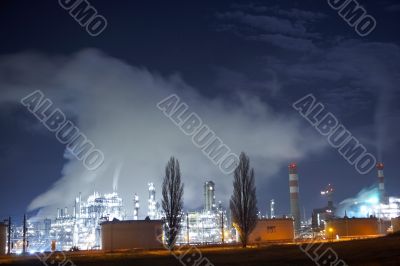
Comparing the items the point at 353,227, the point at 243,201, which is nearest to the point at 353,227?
the point at 353,227

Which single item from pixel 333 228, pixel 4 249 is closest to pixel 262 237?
pixel 333 228

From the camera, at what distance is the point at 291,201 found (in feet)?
356

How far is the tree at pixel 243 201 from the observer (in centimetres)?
4624

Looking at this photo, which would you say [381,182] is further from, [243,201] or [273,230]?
[243,201]

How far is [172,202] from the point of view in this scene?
4584 centimetres

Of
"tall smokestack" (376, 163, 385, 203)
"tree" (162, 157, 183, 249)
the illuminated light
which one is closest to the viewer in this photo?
"tree" (162, 157, 183, 249)

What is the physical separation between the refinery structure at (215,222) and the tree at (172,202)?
665 inches

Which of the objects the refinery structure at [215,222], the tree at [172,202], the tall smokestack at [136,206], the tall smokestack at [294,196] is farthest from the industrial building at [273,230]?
the tall smokestack at [136,206]

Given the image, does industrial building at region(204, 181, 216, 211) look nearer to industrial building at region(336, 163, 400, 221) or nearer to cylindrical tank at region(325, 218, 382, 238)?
industrial building at region(336, 163, 400, 221)

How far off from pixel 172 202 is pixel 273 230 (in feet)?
68.9

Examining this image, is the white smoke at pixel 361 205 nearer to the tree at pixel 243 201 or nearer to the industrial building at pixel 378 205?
the industrial building at pixel 378 205

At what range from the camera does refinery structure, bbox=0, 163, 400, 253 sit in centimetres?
6674

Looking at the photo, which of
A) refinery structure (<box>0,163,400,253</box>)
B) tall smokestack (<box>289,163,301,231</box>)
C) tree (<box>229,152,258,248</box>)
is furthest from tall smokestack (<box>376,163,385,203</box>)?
→ tree (<box>229,152,258,248</box>)

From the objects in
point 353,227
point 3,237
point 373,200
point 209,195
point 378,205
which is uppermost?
point 209,195
